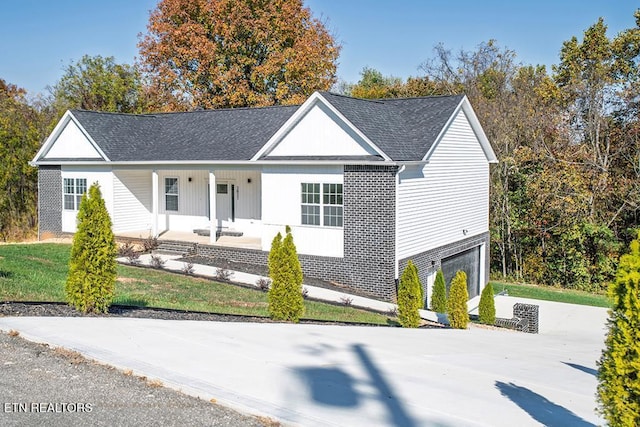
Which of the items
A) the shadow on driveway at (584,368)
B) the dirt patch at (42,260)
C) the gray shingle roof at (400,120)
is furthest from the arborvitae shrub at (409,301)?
the dirt patch at (42,260)

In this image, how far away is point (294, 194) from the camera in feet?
64.9

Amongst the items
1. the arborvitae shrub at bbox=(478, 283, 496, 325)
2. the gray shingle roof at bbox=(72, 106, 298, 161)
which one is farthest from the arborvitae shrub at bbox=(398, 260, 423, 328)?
the gray shingle roof at bbox=(72, 106, 298, 161)

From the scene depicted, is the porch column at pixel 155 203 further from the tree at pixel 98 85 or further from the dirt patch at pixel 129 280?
the tree at pixel 98 85

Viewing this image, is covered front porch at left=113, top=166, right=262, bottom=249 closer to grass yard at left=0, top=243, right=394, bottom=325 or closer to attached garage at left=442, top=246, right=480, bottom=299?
grass yard at left=0, top=243, right=394, bottom=325

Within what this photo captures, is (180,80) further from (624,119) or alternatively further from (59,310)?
(59,310)

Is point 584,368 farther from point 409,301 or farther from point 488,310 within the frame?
point 488,310

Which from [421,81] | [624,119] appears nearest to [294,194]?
[624,119]

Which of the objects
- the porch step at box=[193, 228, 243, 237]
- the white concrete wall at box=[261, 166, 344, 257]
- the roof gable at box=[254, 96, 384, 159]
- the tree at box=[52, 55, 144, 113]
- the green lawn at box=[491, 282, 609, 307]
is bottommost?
the green lawn at box=[491, 282, 609, 307]

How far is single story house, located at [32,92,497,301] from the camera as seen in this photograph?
18484mm

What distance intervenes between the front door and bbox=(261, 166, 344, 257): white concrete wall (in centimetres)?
460

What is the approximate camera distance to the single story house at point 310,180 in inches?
728

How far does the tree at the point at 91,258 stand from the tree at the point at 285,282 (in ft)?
9.55

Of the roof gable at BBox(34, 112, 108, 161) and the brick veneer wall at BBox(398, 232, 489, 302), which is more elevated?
the roof gable at BBox(34, 112, 108, 161)

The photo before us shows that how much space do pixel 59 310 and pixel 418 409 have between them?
21.8ft
